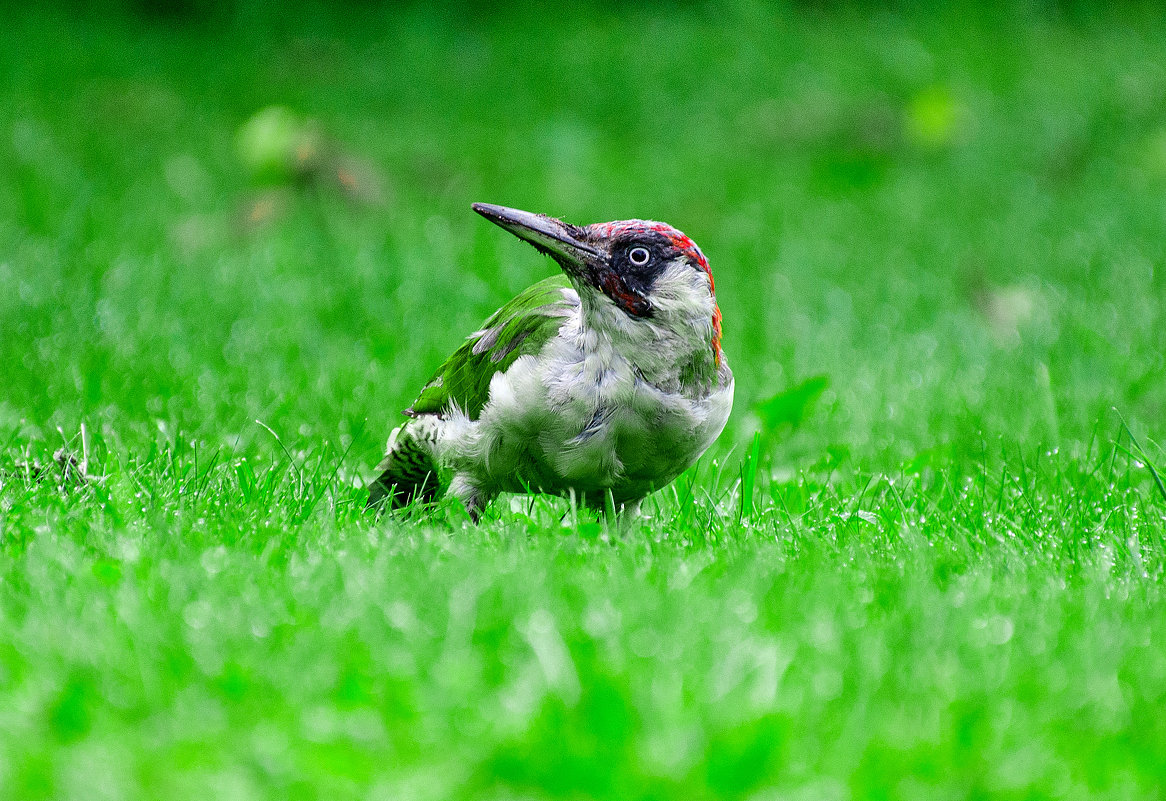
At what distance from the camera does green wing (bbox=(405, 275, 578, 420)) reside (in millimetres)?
3229

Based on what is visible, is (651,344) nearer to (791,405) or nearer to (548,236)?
(548,236)

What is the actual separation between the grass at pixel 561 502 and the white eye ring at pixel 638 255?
64 cm

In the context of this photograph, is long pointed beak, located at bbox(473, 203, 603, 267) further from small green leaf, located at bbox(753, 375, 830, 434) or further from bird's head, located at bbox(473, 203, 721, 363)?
small green leaf, located at bbox(753, 375, 830, 434)

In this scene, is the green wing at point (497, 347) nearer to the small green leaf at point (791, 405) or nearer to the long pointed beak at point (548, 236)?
the long pointed beak at point (548, 236)

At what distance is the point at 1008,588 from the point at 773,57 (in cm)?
987

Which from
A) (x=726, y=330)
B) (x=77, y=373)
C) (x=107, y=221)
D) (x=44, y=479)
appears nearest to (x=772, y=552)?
(x=44, y=479)

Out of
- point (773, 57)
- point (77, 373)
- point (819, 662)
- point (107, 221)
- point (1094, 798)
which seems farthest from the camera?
point (773, 57)

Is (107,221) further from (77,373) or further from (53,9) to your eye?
(53,9)

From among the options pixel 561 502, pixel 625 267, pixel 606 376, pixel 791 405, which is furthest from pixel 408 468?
pixel 791 405

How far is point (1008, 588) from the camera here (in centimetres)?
256

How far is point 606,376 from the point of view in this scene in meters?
3.05

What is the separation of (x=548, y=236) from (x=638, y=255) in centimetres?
23

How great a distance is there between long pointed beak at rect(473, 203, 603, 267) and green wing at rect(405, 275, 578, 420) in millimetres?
210

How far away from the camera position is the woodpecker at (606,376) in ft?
9.96
